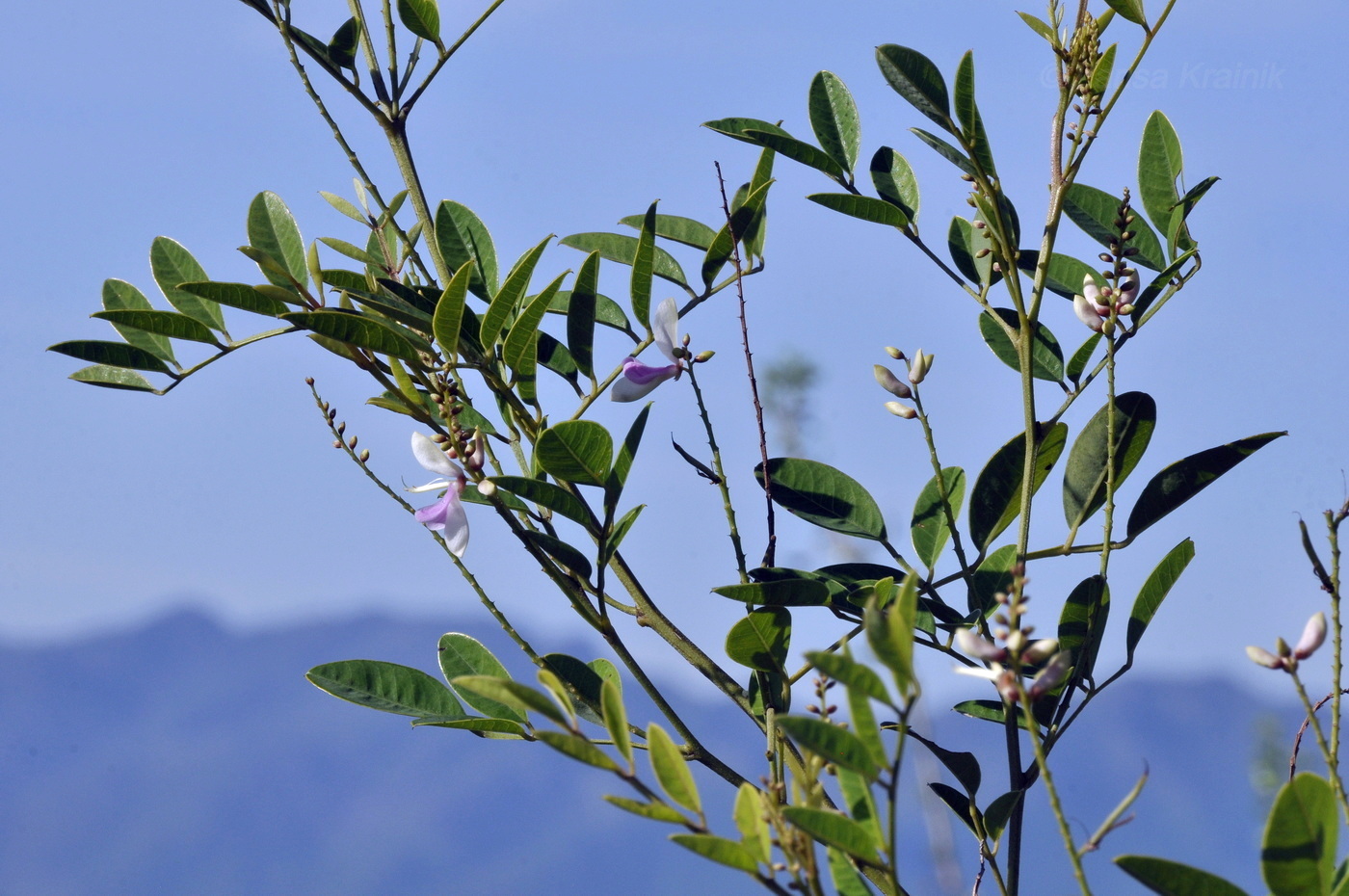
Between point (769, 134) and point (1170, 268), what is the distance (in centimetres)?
21

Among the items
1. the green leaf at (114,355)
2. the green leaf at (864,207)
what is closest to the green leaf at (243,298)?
the green leaf at (114,355)

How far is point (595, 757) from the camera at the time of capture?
350 millimetres

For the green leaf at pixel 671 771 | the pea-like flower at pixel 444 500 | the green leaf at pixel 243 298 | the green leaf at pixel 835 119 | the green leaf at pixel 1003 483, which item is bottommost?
the green leaf at pixel 671 771

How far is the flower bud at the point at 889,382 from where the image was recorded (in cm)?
54

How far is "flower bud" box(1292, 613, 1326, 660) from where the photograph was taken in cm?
40

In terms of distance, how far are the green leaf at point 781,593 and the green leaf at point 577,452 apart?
73 millimetres

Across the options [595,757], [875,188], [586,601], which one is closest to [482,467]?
[586,601]

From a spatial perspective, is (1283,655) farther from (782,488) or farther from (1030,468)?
(782,488)

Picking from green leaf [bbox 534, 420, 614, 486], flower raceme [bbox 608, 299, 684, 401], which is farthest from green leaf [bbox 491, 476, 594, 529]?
flower raceme [bbox 608, 299, 684, 401]

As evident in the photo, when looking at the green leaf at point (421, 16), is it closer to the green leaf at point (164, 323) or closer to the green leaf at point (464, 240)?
the green leaf at point (464, 240)

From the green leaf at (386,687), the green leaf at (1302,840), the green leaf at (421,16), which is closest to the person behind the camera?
the green leaf at (1302,840)

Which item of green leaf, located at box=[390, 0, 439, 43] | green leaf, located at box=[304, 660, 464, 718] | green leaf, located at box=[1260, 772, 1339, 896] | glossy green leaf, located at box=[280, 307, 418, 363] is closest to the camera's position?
green leaf, located at box=[1260, 772, 1339, 896]

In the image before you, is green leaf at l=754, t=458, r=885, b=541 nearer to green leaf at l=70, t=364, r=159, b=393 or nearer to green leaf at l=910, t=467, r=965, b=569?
green leaf at l=910, t=467, r=965, b=569

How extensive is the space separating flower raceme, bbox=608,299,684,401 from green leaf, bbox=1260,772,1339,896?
0.36m
